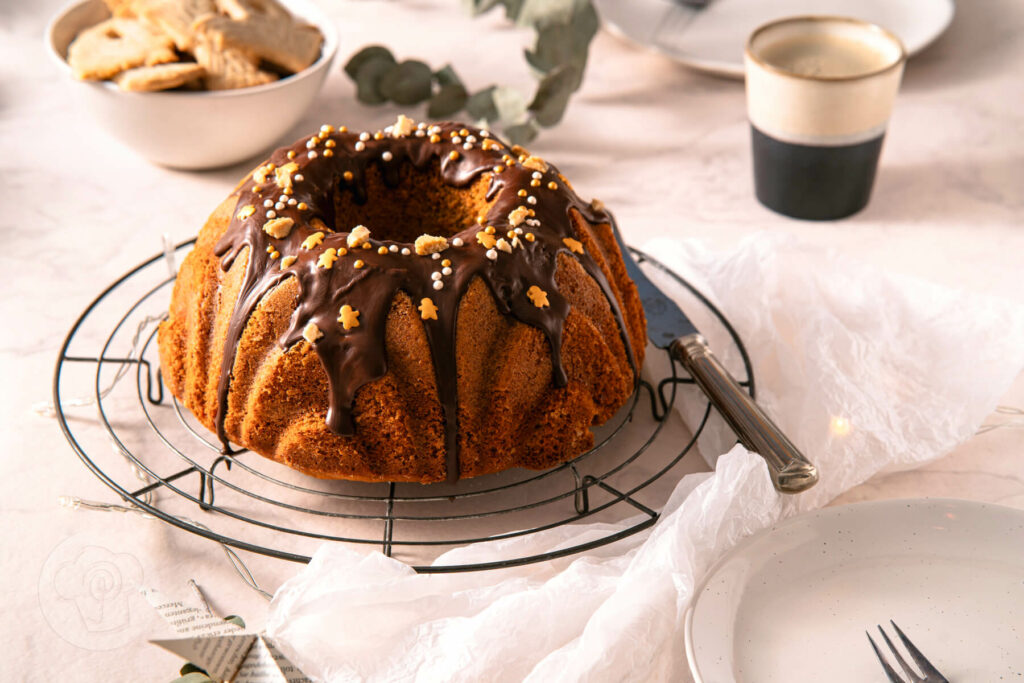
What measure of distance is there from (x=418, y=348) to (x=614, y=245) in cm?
36

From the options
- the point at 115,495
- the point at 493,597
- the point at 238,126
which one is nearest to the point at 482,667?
the point at 493,597

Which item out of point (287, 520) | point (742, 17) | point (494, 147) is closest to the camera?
point (287, 520)

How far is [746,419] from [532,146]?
999 mm

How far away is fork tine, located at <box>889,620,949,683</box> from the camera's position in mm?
1018

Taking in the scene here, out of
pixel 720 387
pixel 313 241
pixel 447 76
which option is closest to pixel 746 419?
pixel 720 387

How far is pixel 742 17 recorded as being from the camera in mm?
2350

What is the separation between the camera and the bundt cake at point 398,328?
3.82 feet

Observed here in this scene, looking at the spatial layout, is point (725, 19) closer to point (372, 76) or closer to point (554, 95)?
point (554, 95)

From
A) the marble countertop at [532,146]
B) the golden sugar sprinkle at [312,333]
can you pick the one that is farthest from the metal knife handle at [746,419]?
the golden sugar sprinkle at [312,333]

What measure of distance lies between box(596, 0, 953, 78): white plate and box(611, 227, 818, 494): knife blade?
0.89 meters

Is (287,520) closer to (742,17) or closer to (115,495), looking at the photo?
(115,495)

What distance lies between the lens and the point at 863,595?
1.10 metres

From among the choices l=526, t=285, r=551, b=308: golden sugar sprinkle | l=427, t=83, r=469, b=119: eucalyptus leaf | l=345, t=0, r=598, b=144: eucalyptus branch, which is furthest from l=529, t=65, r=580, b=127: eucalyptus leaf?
l=526, t=285, r=551, b=308: golden sugar sprinkle

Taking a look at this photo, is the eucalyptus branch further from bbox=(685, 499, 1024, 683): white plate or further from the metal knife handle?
bbox=(685, 499, 1024, 683): white plate
